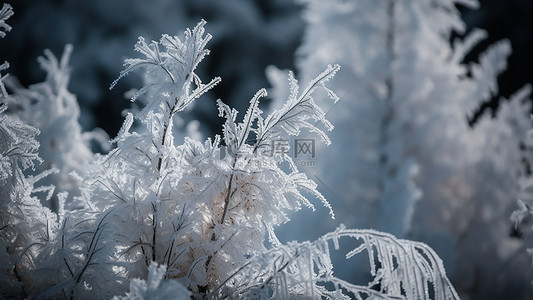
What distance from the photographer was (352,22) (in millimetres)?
5184

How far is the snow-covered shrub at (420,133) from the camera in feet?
16.8

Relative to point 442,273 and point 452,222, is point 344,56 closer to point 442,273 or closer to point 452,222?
point 452,222

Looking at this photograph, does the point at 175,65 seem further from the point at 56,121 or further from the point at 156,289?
the point at 56,121

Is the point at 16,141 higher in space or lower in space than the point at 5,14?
lower

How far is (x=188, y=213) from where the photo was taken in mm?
1613

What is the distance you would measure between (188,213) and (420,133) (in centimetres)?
440

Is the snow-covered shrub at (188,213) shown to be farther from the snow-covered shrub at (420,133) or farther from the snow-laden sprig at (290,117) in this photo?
the snow-covered shrub at (420,133)

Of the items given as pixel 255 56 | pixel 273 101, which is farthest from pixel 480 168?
pixel 255 56

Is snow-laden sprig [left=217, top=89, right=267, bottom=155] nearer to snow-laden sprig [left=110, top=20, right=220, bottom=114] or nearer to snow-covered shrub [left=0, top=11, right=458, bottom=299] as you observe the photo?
snow-covered shrub [left=0, top=11, right=458, bottom=299]

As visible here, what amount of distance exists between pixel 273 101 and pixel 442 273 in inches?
193

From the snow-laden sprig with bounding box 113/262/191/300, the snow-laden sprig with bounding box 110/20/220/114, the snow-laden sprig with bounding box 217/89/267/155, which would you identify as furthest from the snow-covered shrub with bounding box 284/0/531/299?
the snow-laden sprig with bounding box 113/262/191/300

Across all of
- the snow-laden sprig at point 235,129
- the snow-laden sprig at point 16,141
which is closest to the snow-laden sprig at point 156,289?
the snow-laden sprig at point 235,129

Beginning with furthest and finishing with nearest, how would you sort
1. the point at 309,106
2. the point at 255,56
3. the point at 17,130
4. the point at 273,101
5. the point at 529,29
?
the point at 255,56
the point at 529,29
the point at 273,101
the point at 17,130
the point at 309,106

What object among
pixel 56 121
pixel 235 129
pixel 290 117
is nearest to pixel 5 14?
pixel 235 129
